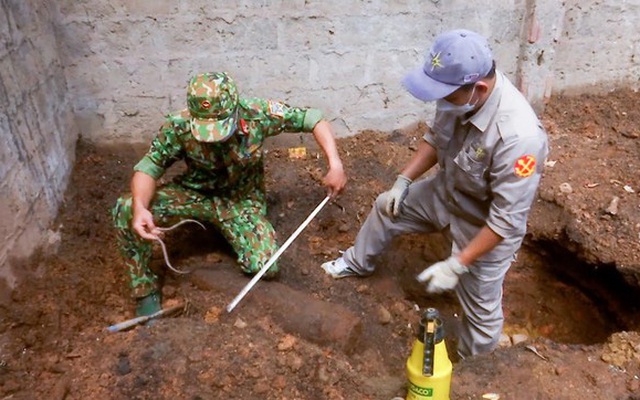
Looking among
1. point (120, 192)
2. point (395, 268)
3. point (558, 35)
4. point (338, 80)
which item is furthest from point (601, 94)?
point (120, 192)

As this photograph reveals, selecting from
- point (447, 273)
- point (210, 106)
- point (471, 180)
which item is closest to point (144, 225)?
point (210, 106)

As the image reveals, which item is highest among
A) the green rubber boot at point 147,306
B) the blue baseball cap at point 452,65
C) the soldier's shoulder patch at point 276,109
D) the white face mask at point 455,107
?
the blue baseball cap at point 452,65

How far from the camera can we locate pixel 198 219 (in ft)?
9.98

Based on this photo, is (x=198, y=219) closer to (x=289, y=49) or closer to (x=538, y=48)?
(x=289, y=49)

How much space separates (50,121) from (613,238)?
334cm

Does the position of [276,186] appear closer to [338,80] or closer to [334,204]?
[334,204]

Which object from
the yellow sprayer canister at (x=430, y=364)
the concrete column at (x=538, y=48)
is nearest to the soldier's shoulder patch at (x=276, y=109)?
the yellow sprayer canister at (x=430, y=364)

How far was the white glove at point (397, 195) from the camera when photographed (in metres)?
2.83

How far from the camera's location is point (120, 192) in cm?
351

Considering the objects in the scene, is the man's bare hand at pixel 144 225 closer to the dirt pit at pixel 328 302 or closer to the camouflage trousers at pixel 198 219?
the camouflage trousers at pixel 198 219

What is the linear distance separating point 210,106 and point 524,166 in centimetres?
135

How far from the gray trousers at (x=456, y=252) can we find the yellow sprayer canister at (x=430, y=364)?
0.71 metres

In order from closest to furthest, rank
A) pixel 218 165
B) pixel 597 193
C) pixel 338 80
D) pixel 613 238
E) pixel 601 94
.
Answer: pixel 218 165 < pixel 613 238 < pixel 597 193 < pixel 338 80 < pixel 601 94

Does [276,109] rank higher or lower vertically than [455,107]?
lower
